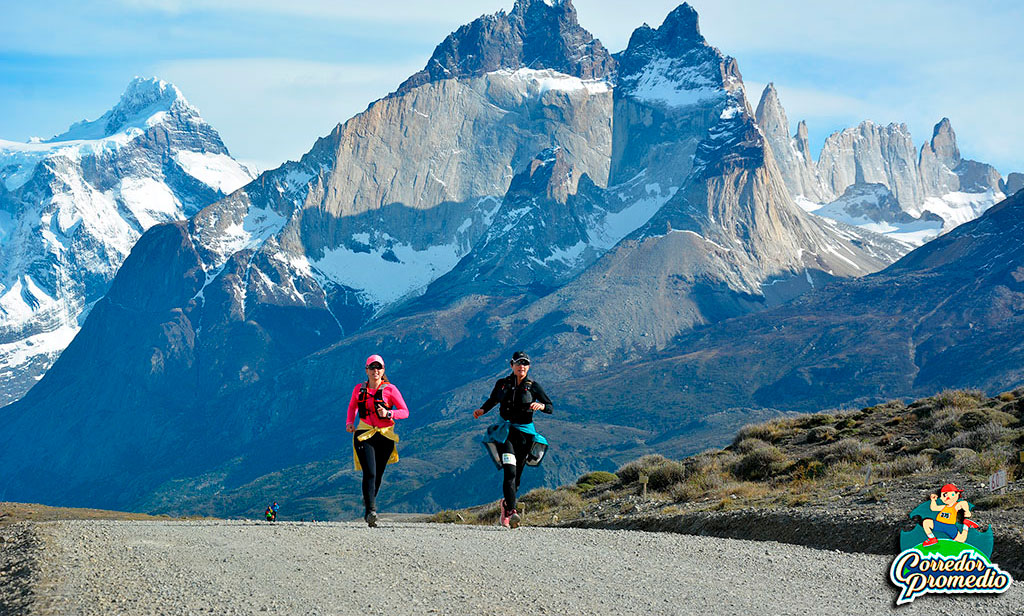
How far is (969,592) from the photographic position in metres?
15.0

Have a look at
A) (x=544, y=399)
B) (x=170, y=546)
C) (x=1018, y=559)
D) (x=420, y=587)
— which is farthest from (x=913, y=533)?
(x=170, y=546)

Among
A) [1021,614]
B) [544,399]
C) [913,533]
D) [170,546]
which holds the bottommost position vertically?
[1021,614]

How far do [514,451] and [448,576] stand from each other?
668 cm

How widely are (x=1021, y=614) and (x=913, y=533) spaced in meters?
1.90

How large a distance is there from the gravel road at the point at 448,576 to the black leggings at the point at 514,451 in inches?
79.9

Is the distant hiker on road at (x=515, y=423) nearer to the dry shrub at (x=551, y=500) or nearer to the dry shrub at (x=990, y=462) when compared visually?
the dry shrub at (x=990, y=462)

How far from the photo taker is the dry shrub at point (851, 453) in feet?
101

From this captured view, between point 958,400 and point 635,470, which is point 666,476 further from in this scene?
point 958,400

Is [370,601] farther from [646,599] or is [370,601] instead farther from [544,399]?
[544,399]

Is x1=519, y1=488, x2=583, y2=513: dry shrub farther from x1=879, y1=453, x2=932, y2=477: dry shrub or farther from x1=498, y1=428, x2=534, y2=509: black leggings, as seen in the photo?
x1=498, y1=428, x2=534, y2=509: black leggings

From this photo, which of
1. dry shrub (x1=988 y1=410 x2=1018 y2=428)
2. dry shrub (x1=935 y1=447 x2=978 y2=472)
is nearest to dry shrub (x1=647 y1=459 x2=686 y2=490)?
dry shrub (x1=935 y1=447 x2=978 y2=472)

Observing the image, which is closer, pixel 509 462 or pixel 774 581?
pixel 774 581

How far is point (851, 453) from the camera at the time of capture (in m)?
31.3

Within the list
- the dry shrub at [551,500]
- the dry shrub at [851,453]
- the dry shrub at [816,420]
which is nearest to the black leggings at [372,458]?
the dry shrub at [551,500]
